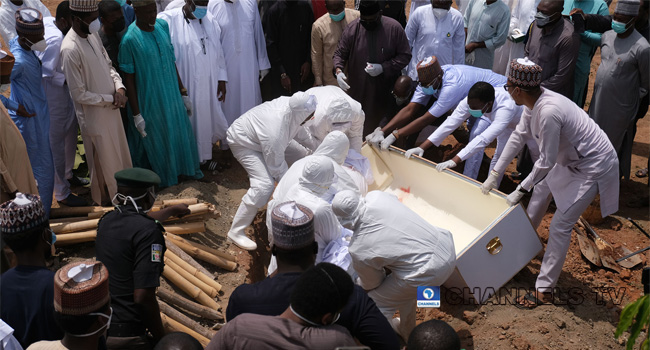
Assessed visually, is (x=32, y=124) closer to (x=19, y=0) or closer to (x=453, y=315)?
(x=19, y=0)

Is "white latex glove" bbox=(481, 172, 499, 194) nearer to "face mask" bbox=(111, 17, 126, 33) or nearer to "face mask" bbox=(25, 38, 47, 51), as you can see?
"face mask" bbox=(111, 17, 126, 33)

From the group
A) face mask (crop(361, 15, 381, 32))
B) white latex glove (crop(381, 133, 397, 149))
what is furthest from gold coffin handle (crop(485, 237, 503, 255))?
face mask (crop(361, 15, 381, 32))

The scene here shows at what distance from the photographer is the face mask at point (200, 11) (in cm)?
622

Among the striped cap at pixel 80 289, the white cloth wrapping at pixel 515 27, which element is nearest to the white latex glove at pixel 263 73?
the white cloth wrapping at pixel 515 27

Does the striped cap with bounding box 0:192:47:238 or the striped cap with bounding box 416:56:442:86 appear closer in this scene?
the striped cap with bounding box 0:192:47:238

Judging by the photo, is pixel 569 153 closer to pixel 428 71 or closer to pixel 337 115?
pixel 428 71

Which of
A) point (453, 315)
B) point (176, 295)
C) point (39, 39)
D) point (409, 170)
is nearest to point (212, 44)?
point (39, 39)

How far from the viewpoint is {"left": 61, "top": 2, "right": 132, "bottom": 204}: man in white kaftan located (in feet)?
16.9

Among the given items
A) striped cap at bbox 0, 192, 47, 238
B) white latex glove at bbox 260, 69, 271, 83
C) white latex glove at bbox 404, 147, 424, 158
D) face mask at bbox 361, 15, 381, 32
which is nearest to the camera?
striped cap at bbox 0, 192, 47, 238

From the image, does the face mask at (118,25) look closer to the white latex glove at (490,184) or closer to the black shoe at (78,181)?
the black shoe at (78,181)

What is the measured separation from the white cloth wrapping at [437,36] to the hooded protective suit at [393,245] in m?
3.64

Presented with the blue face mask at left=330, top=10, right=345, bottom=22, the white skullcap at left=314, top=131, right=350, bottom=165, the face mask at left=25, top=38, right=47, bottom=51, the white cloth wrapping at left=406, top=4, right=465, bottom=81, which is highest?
the face mask at left=25, top=38, right=47, bottom=51

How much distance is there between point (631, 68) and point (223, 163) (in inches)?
178

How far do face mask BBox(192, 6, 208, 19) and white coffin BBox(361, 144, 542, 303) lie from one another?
2.19 metres
